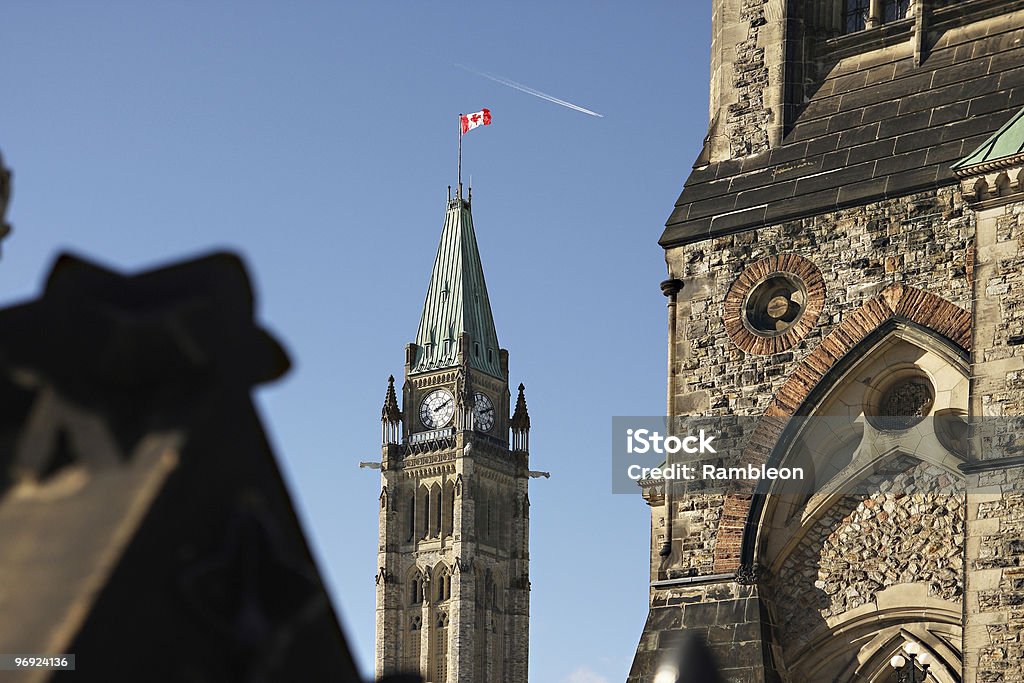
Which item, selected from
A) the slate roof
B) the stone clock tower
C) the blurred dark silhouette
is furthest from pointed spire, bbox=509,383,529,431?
the blurred dark silhouette

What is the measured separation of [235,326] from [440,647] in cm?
9712

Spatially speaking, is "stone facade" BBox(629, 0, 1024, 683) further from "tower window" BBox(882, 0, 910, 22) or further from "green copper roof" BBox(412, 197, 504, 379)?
"green copper roof" BBox(412, 197, 504, 379)

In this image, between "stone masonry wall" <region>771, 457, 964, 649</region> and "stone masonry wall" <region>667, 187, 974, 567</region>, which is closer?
"stone masonry wall" <region>771, 457, 964, 649</region>

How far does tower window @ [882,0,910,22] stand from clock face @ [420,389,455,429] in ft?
268

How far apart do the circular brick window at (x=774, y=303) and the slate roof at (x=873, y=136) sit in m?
0.47

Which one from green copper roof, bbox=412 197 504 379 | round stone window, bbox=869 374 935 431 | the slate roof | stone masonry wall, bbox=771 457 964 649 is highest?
green copper roof, bbox=412 197 504 379

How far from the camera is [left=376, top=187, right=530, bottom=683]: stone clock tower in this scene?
320ft

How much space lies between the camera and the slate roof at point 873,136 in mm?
16094

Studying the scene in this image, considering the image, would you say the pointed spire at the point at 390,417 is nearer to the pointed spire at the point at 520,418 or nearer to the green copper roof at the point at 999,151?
the pointed spire at the point at 520,418

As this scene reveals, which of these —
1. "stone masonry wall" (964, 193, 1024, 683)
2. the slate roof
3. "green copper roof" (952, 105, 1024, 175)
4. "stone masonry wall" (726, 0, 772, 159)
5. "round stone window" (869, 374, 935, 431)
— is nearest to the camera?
"stone masonry wall" (964, 193, 1024, 683)

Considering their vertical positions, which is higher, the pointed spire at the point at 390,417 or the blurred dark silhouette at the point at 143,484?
the pointed spire at the point at 390,417

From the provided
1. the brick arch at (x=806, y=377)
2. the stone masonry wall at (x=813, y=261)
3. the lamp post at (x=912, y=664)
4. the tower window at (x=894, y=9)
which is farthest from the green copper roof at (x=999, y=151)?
the lamp post at (x=912, y=664)

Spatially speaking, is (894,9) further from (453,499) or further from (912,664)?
A: (453,499)

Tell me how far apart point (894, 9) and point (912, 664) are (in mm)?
6526
